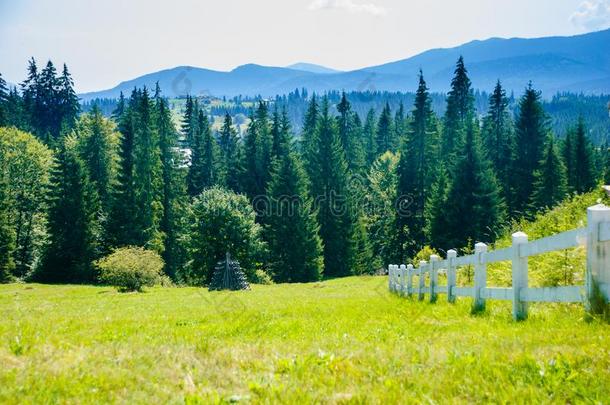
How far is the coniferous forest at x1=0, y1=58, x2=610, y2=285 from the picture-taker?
56531 mm

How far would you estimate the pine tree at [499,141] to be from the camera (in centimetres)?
7262

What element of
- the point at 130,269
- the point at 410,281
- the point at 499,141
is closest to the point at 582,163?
the point at 499,141

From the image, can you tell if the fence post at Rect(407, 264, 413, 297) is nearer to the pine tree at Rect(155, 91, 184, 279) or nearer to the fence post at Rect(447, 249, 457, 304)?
the fence post at Rect(447, 249, 457, 304)

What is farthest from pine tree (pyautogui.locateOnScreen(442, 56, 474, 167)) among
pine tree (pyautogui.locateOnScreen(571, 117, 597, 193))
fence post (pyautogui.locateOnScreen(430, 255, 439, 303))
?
fence post (pyautogui.locateOnScreen(430, 255, 439, 303))

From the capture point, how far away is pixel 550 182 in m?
63.6

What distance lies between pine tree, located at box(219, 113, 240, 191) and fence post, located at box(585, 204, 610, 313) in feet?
265

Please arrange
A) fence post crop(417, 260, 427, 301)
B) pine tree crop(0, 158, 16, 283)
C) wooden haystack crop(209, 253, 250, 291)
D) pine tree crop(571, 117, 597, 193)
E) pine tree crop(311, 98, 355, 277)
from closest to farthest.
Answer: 1. fence post crop(417, 260, 427, 301)
2. wooden haystack crop(209, 253, 250, 291)
3. pine tree crop(0, 158, 16, 283)
4. pine tree crop(311, 98, 355, 277)
5. pine tree crop(571, 117, 597, 193)

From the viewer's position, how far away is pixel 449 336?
7.33m

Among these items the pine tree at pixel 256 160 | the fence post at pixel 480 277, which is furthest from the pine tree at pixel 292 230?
the fence post at pixel 480 277

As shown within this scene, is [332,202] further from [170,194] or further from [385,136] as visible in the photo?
[385,136]

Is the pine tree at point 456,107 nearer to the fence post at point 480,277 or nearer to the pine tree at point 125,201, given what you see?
the pine tree at point 125,201

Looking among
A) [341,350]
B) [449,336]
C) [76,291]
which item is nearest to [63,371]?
[341,350]

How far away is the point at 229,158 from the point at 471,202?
52122 millimetres

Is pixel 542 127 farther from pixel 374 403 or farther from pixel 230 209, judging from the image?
pixel 374 403
